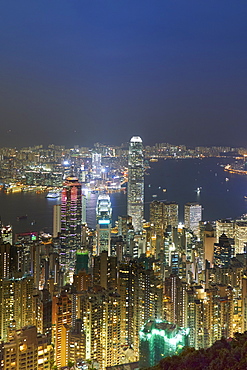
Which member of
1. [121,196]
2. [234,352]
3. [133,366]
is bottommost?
[133,366]

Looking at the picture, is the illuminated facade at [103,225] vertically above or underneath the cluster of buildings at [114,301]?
above

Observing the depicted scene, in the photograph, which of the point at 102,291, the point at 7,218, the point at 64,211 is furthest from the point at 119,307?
the point at 7,218

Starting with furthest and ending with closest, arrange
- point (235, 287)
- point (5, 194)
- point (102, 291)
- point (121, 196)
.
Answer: point (121, 196) < point (5, 194) < point (235, 287) < point (102, 291)

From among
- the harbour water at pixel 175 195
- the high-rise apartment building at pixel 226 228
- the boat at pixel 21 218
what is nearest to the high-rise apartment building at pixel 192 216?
the harbour water at pixel 175 195

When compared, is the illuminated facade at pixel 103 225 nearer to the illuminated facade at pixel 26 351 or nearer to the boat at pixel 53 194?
the boat at pixel 53 194

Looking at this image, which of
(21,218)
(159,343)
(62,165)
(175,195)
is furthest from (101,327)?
(175,195)

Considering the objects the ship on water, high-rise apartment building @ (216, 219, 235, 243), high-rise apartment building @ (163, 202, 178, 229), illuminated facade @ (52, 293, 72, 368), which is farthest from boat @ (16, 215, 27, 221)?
illuminated facade @ (52, 293, 72, 368)

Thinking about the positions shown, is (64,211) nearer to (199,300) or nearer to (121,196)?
(121,196)
